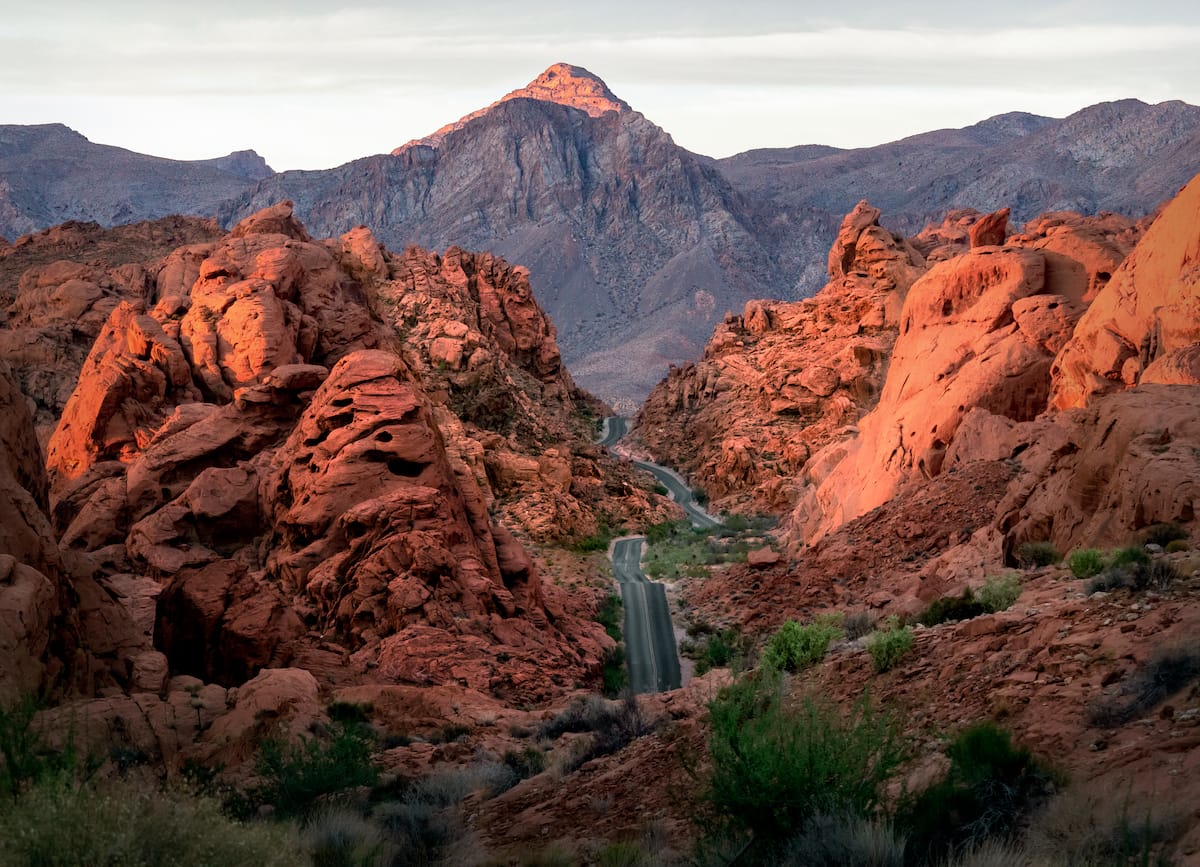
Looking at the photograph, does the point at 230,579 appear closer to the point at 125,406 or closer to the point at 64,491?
the point at 64,491

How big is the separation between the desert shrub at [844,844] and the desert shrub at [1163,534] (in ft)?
28.7

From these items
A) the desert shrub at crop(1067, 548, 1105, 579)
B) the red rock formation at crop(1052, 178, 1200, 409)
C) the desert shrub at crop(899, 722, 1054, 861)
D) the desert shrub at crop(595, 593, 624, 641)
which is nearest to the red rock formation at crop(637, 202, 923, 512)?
the desert shrub at crop(595, 593, 624, 641)

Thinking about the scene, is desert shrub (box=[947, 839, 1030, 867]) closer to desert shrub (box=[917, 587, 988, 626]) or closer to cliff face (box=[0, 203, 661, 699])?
desert shrub (box=[917, 587, 988, 626])

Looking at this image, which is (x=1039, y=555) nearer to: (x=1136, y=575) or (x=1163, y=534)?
(x=1163, y=534)

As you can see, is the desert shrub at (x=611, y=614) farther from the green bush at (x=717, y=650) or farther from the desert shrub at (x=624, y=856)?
the desert shrub at (x=624, y=856)

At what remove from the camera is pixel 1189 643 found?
31.2 ft

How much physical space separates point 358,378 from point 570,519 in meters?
24.3

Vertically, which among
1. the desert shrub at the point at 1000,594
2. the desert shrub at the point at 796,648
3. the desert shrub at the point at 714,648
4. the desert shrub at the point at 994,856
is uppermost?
the desert shrub at the point at 994,856

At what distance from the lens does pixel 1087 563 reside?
14703 millimetres

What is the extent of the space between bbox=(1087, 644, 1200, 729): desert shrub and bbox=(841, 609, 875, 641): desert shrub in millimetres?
8601

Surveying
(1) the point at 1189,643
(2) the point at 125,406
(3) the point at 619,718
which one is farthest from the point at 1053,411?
(2) the point at 125,406

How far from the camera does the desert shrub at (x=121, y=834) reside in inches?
267

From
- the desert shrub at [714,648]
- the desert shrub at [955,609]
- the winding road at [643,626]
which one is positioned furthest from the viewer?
the winding road at [643,626]

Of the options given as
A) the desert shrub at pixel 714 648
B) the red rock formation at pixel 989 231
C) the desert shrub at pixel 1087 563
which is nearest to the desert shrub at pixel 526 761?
the desert shrub at pixel 1087 563
